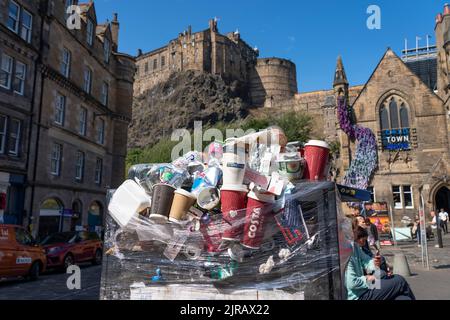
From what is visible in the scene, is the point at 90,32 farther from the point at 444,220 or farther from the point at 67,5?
the point at 444,220

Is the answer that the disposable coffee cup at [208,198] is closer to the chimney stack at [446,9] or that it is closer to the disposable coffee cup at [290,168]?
the disposable coffee cup at [290,168]

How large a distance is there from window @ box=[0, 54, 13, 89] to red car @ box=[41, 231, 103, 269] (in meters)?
8.27

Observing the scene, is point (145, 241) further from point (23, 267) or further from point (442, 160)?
point (442, 160)

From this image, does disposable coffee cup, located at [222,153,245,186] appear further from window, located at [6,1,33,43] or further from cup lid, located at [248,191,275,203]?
window, located at [6,1,33,43]

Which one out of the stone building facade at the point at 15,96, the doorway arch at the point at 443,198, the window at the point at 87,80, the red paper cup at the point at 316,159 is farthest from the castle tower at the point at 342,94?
the red paper cup at the point at 316,159

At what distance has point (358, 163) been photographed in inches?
1236

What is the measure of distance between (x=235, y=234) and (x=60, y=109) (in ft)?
74.7

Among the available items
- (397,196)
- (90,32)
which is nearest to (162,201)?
(90,32)

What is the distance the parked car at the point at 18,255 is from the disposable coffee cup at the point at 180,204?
9634mm

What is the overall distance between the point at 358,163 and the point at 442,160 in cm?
609

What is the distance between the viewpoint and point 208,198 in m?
3.48

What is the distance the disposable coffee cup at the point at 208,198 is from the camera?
3.46m
